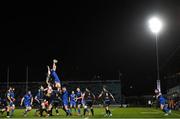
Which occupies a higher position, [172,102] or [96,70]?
[96,70]

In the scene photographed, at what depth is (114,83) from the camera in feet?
231

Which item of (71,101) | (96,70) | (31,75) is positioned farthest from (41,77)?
(71,101)

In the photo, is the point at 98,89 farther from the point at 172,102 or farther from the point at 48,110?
the point at 48,110

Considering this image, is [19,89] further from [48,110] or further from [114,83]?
[48,110]

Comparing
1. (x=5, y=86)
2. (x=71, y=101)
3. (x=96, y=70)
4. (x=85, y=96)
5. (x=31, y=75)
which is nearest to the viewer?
(x=85, y=96)

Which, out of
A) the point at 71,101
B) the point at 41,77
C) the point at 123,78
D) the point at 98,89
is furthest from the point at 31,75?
the point at 71,101

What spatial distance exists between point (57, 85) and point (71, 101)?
815 centimetres

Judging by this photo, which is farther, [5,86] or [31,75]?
[31,75]

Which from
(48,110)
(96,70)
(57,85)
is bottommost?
(48,110)

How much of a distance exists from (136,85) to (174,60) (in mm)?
29467

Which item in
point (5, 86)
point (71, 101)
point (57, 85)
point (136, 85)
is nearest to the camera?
point (57, 85)

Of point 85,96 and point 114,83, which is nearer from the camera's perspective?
point 85,96

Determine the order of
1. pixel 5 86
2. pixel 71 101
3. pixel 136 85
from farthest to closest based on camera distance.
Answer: pixel 136 85, pixel 5 86, pixel 71 101

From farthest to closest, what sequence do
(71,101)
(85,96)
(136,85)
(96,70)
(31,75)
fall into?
1. (136,85)
2. (96,70)
3. (31,75)
4. (71,101)
5. (85,96)
